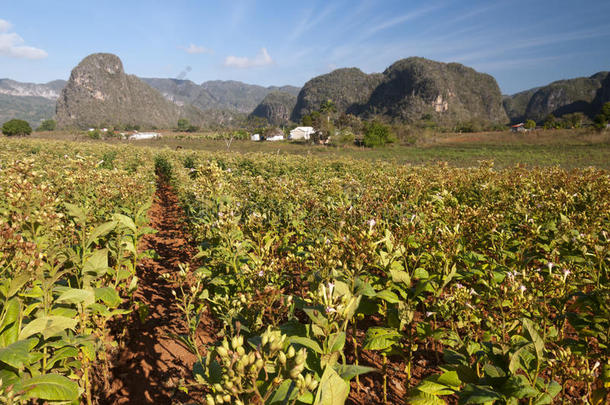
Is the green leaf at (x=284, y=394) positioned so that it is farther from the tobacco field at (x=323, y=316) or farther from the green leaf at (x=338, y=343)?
the green leaf at (x=338, y=343)

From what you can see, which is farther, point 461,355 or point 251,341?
point 461,355

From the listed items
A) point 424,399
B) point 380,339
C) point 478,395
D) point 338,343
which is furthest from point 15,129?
point 478,395

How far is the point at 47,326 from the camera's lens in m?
2.11

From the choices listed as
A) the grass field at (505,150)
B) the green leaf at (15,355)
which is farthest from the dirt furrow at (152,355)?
the grass field at (505,150)

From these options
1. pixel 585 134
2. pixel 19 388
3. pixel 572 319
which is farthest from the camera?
pixel 585 134

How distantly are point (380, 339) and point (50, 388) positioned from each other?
2.34 meters

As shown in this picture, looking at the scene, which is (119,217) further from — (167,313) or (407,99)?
(407,99)

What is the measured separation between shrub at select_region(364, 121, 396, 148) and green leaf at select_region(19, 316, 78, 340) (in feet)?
213

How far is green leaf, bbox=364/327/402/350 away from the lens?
8.29 ft

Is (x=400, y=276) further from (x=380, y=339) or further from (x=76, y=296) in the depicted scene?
(x=76, y=296)

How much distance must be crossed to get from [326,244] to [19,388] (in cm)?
233

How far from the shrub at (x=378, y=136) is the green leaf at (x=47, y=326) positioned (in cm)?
6479

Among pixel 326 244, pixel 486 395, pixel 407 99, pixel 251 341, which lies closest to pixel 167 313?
pixel 326 244

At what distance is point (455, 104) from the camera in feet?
640
